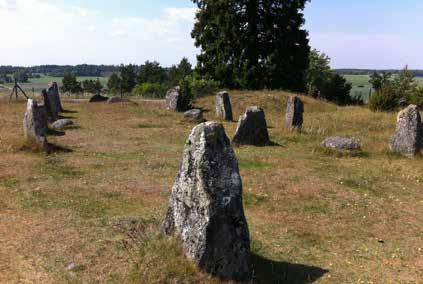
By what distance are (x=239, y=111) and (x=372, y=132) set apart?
11957 mm

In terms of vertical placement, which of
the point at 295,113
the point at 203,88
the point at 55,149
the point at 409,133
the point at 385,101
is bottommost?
the point at 55,149

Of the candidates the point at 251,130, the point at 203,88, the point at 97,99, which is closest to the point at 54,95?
the point at 97,99

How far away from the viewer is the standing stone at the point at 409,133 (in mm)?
22500

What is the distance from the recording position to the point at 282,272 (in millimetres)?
10484

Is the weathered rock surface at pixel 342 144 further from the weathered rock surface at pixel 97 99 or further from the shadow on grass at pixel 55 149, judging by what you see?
the weathered rock surface at pixel 97 99

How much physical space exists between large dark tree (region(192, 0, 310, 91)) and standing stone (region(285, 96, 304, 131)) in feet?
70.7

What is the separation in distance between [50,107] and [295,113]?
16.7 m

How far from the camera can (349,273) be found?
10.6 metres

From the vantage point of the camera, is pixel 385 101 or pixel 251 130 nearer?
pixel 251 130

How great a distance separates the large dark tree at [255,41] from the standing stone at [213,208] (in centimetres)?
4213

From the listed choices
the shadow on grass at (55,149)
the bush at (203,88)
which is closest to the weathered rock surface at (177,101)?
the bush at (203,88)

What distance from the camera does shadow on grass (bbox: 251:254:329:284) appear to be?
10.1 m

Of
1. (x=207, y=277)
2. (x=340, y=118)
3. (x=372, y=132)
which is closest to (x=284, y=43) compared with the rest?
(x=340, y=118)

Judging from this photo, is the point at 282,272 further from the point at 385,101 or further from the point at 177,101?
the point at 385,101
